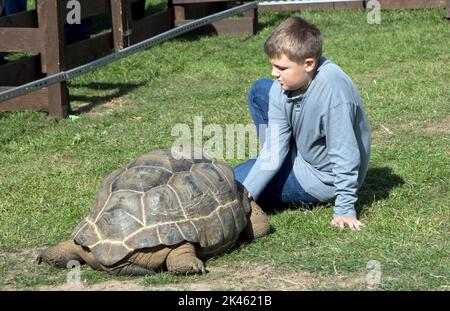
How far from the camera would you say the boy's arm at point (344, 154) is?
5309 mm

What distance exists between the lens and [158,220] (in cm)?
475

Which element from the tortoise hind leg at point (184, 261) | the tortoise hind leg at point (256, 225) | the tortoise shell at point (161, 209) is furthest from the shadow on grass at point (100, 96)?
the tortoise hind leg at point (184, 261)

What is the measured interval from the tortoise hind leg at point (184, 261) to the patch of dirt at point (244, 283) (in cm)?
7

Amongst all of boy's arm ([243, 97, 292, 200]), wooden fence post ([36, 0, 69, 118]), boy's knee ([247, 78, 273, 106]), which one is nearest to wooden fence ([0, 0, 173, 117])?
wooden fence post ([36, 0, 69, 118])

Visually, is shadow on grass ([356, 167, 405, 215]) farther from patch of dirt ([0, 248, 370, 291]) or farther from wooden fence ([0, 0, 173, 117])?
wooden fence ([0, 0, 173, 117])

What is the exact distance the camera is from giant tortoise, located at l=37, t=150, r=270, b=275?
186 inches

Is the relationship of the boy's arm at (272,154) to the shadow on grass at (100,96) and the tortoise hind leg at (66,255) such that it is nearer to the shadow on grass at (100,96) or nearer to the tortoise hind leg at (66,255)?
the tortoise hind leg at (66,255)

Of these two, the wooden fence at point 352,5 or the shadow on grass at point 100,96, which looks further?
the wooden fence at point 352,5

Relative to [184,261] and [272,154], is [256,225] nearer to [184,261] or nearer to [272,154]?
[272,154]

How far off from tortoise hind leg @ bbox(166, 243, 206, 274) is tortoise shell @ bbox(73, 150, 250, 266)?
0.17 feet

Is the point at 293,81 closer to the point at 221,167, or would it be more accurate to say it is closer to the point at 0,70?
the point at 221,167

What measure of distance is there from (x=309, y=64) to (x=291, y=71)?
114mm

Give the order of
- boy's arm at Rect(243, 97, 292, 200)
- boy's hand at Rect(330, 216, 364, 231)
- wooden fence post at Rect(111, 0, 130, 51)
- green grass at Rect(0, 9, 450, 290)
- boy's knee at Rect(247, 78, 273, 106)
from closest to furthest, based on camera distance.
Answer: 1. green grass at Rect(0, 9, 450, 290)
2. boy's hand at Rect(330, 216, 364, 231)
3. boy's arm at Rect(243, 97, 292, 200)
4. boy's knee at Rect(247, 78, 273, 106)
5. wooden fence post at Rect(111, 0, 130, 51)
